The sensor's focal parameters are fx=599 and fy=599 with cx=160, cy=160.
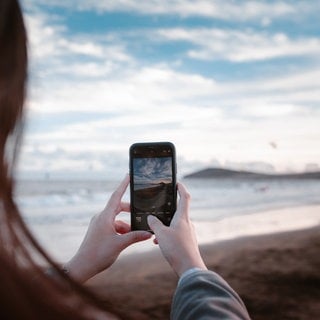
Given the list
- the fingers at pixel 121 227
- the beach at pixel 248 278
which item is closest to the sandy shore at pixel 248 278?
the beach at pixel 248 278

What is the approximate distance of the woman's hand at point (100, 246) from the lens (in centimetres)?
137

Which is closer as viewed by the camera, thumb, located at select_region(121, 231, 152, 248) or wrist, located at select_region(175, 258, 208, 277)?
wrist, located at select_region(175, 258, 208, 277)

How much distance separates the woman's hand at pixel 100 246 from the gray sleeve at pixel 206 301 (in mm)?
454

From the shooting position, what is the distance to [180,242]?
1195 mm

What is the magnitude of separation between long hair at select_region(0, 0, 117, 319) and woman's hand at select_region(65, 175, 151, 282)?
0.62m

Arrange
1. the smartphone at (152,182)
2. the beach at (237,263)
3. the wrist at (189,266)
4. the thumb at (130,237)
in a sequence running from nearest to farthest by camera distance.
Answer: the wrist at (189,266)
the thumb at (130,237)
the smartphone at (152,182)
the beach at (237,263)

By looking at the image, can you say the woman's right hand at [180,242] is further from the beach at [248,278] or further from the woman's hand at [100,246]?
the beach at [248,278]

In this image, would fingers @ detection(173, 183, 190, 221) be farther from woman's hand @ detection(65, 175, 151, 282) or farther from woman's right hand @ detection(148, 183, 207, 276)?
woman's hand @ detection(65, 175, 151, 282)

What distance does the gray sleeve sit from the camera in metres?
0.86

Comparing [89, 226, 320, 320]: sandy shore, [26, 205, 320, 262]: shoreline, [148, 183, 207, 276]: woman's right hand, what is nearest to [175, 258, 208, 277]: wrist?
[148, 183, 207, 276]: woman's right hand

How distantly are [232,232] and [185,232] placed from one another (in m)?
9.42

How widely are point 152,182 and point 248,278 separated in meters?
4.92

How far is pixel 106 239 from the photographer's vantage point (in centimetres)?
142

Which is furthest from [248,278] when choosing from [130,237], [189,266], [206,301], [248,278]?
[206,301]
